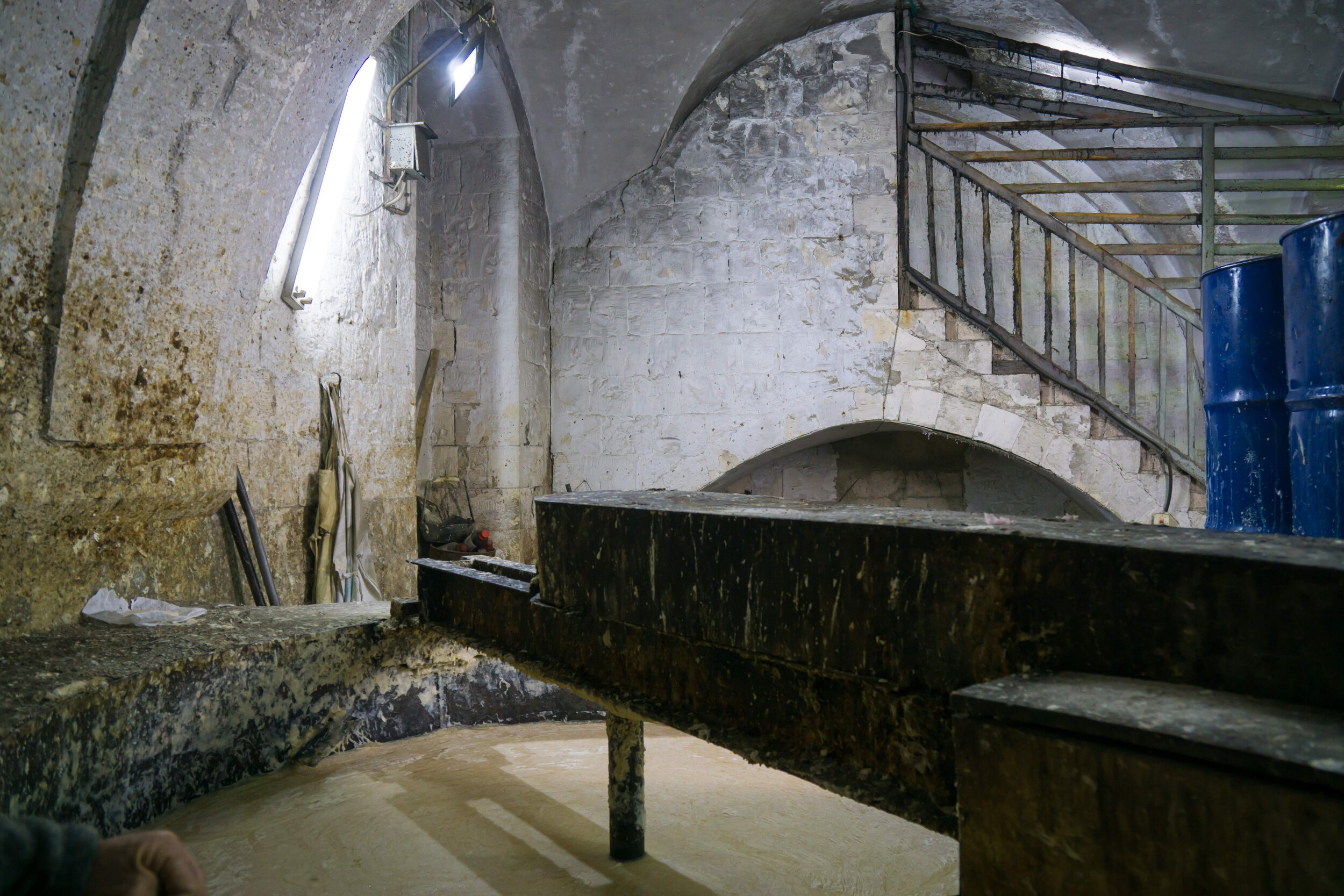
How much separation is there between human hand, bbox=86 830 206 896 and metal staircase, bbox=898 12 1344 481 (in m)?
5.46

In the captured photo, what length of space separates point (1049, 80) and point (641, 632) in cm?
610

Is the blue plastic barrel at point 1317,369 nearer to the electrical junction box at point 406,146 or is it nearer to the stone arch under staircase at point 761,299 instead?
the stone arch under staircase at point 761,299

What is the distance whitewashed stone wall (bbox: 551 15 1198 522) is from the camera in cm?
623

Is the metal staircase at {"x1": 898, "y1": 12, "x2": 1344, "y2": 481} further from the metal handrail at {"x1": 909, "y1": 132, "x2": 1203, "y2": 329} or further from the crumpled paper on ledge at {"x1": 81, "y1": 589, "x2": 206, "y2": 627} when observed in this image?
the crumpled paper on ledge at {"x1": 81, "y1": 589, "x2": 206, "y2": 627}

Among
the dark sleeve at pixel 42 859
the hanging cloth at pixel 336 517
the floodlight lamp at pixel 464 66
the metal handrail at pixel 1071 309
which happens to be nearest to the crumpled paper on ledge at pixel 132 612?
the hanging cloth at pixel 336 517

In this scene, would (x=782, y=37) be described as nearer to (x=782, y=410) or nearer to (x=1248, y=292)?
(x=782, y=410)

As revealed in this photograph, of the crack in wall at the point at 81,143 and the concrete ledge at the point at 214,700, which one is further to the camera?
the crack in wall at the point at 81,143

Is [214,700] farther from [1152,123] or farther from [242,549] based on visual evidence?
[1152,123]

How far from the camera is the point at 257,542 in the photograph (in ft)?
12.4

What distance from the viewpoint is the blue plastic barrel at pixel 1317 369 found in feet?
6.83

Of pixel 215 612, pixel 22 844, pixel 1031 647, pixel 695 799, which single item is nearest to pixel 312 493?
pixel 215 612

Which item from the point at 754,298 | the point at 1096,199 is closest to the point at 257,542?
the point at 754,298

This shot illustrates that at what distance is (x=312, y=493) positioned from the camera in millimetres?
4363

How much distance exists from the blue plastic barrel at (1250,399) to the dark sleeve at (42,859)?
2774 millimetres
